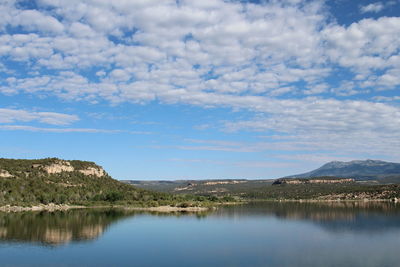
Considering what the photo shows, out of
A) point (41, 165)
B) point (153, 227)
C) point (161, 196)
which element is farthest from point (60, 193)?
point (153, 227)

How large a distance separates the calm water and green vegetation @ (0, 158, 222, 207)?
29270 millimetres

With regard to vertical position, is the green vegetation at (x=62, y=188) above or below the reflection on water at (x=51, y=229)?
above

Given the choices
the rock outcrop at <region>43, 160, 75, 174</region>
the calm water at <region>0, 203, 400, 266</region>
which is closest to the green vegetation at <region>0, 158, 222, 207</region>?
the rock outcrop at <region>43, 160, 75, 174</region>

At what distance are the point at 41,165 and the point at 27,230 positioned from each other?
7210 cm

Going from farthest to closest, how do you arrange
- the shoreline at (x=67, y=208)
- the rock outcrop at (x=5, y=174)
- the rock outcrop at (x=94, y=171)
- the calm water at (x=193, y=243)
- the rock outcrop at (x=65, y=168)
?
the rock outcrop at (x=94, y=171) → the rock outcrop at (x=65, y=168) → the rock outcrop at (x=5, y=174) → the shoreline at (x=67, y=208) → the calm water at (x=193, y=243)

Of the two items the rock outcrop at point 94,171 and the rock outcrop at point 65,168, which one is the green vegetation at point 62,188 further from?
the rock outcrop at point 94,171

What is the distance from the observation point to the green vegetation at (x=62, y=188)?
356 feet

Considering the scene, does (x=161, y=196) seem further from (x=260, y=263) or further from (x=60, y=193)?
(x=260, y=263)

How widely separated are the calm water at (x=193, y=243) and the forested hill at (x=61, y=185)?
29807 mm

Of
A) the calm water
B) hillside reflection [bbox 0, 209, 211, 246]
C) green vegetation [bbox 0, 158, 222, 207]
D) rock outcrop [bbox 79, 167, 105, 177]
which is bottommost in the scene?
the calm water

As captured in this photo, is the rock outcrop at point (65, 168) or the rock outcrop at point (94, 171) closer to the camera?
the rock outcrop at point (65, 168)

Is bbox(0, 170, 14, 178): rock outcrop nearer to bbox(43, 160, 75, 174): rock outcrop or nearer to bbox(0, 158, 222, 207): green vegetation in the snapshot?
bbox(0, 158, 222, 207): green vegetation

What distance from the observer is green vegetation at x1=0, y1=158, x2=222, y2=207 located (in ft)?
356

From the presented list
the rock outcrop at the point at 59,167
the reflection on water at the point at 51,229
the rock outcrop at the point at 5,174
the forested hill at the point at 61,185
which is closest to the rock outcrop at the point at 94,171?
the forested hill at the point at 61,185
